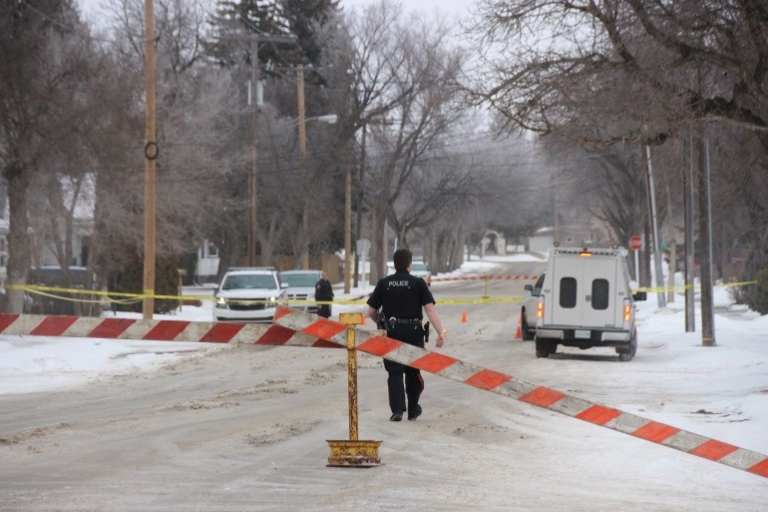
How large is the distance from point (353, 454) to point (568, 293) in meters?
14.9

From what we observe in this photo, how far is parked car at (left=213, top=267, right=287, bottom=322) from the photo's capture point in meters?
33.3

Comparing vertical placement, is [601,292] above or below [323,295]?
above

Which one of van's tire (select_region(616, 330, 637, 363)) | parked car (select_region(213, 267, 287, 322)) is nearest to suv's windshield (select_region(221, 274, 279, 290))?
parked car (select_region(213, 267, 287, 322))

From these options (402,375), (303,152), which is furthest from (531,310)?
(303,152)

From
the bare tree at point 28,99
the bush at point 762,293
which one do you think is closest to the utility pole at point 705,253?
the bush at point 762,293

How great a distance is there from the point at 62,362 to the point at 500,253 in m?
145

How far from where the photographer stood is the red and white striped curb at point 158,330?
33.7ft

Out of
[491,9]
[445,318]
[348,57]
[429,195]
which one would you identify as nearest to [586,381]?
[491,9]

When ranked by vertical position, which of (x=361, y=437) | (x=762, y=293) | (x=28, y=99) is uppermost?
(x=28, y=99)

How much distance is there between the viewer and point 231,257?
63375 mm

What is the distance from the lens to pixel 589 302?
78.6ft

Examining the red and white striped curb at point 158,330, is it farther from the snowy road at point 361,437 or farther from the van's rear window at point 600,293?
the van's rear window at point 600,293

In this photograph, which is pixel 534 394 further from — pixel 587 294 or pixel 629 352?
pixel 629 352

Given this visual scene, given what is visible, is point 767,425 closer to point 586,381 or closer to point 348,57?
point 586,381
